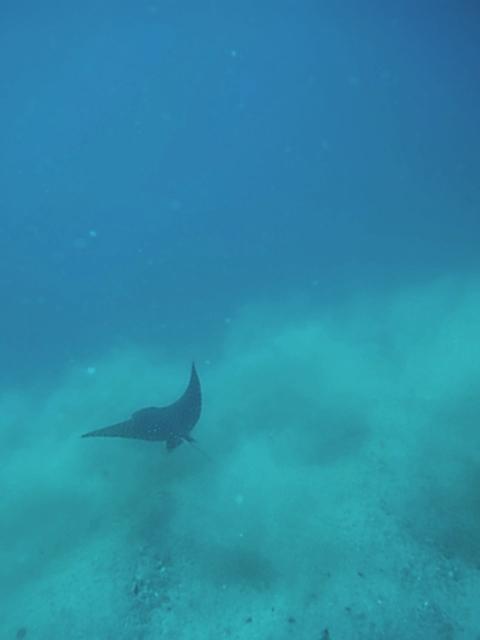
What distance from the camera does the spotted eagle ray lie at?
30.3ft

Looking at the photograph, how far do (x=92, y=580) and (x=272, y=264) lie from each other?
85.2 feet

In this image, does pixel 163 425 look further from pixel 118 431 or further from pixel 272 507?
pixel 272 507

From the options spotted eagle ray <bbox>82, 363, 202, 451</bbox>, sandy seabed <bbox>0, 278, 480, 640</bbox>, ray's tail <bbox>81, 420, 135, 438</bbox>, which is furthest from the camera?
spotted eagle ray <bbox>82, 363, 202, 451</bbox>

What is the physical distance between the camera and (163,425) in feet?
31.3

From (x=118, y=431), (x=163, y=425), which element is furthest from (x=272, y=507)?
(x=118, y=431)

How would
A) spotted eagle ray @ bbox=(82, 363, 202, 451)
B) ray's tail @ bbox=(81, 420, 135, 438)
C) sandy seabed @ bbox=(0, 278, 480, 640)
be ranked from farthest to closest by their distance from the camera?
spotted eagle ray @ bbox=(82, 363, 202, 451) → ray's tail @ bbox=(81, 420, 135, 438) → sandy seabed @ bbox=(0, 278, 480, 640)

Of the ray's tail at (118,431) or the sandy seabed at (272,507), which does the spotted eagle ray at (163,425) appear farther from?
the sandy seabed at (272,507)

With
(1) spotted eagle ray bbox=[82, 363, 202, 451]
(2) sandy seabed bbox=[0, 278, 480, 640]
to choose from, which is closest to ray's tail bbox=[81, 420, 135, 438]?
(1) spotted eagle ray bbox=[82, 363, 202, 451]

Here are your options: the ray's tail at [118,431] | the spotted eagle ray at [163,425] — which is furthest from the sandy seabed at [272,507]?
the ray's tail at [118,431]

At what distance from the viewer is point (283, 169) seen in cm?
7731

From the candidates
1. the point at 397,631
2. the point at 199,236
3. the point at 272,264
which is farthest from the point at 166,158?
the point at 397,631

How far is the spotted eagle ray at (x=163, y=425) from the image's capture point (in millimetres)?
9242

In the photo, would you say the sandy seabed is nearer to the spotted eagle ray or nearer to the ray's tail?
the spotted eagle ray

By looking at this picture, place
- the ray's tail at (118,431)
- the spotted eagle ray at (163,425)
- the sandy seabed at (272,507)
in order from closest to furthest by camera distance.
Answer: the sandy seabed at (272,507), the ray's tail at (118,431), the spotted eagle ray at (163,425)
